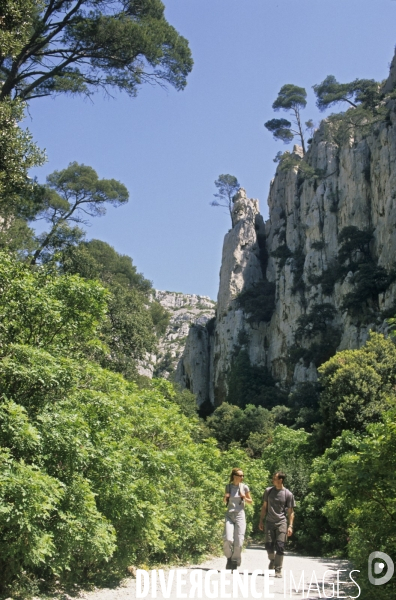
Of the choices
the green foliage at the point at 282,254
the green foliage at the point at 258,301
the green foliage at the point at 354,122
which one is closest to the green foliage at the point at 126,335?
the green foliage at the point at 354,122

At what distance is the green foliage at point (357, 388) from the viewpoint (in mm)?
22797

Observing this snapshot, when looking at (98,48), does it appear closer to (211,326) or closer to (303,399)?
(303,399)

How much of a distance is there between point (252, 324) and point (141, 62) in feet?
158

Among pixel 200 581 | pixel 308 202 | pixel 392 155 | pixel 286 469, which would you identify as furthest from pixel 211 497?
pixel 308 202

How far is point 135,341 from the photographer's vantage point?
96.9 ft

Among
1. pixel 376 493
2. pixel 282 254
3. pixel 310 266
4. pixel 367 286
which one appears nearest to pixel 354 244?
pixel 367 286

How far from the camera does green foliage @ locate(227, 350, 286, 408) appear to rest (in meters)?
54.7

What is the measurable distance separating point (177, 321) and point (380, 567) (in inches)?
4331

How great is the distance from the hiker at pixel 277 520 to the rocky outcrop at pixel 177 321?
3025 inches

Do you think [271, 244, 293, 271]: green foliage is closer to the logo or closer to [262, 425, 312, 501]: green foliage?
[262, 425, 312, 501]: green foliage

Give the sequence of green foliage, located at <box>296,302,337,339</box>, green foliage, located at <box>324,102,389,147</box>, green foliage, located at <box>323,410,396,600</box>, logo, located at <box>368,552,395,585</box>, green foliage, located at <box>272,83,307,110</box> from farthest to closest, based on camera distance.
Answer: green foliage, located at <box>272,83,307,110</box>
green foliage, located at <box>296,302,337,339</box>
green foliage, located at <box>324,102,389,147</box>
logo, located at <box>368,552,395,585</box>
green foliage, located at <box>323,410,396,600</box>

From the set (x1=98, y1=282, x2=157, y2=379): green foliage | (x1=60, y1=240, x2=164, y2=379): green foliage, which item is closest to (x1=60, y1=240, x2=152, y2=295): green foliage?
(x1=60, y1=240, x2=164, y2=379): green foliage

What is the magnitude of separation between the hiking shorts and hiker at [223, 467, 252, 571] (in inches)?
14.5

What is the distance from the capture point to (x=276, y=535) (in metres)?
7.95
